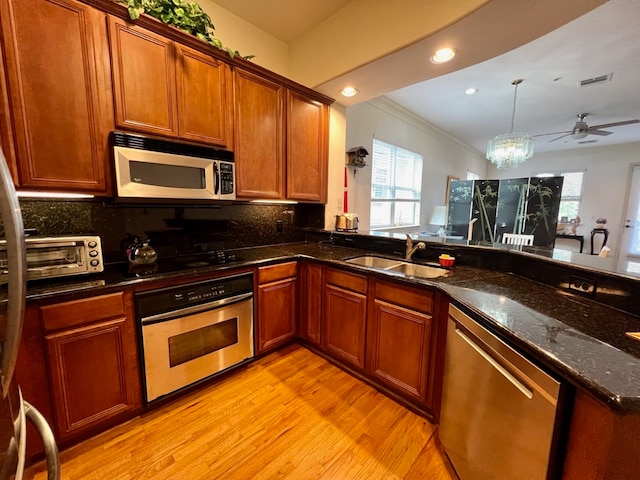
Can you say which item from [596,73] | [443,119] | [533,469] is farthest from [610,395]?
[443,119]

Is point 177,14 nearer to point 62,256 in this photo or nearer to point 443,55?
point 62,256

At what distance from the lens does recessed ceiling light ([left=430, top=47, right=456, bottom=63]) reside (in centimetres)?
187

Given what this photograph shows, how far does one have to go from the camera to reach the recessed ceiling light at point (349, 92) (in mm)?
2555

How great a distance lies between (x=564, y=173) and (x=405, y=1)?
800 cm

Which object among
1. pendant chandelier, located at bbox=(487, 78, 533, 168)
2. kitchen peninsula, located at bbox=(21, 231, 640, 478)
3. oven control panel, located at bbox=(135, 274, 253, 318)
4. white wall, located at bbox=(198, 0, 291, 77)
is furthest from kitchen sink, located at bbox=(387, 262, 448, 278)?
pendant chandelier, located at bbox=(487, 78, 533, 168)

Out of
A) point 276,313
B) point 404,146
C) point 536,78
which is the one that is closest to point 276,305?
point 276,313

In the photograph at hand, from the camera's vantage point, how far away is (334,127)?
293cm

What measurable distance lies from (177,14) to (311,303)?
2.29 meters

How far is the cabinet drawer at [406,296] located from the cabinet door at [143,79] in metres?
1.77

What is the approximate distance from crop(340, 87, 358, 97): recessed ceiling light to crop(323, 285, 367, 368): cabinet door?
1869 mm

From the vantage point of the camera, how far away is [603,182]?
6.55 metres

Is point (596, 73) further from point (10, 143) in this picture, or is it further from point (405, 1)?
point (10, 143)

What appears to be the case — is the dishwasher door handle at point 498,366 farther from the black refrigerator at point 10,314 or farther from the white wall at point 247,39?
the white wall at point 247,39

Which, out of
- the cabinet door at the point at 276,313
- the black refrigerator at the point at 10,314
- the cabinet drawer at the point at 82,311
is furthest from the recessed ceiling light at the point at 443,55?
the cabinet drawer at the point at 82,311
